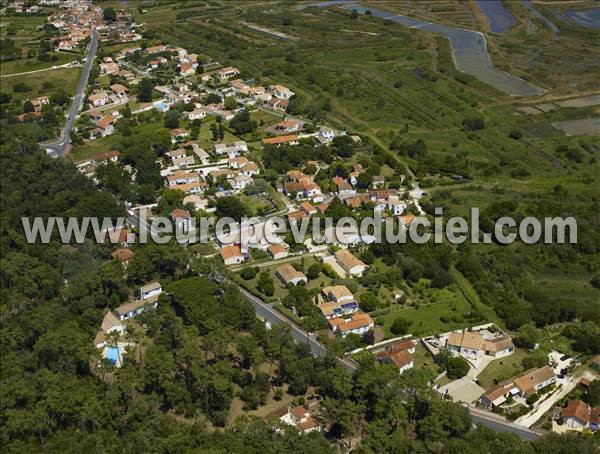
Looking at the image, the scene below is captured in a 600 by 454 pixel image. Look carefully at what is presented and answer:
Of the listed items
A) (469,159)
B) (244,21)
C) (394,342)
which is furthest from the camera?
(244,21)

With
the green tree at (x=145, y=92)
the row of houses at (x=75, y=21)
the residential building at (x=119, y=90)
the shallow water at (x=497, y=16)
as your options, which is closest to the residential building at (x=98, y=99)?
the residential building at (x=119, y=90)

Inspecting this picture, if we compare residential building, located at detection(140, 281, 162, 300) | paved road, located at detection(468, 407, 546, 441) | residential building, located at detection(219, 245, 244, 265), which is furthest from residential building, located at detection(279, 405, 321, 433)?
residential building, located at detection(219, 245, 244, 265)

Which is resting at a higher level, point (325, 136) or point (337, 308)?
point (325, 136)

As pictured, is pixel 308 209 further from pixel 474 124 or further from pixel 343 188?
pixel 474 124

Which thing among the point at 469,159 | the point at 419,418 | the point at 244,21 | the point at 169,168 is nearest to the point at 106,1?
the point at 244,21

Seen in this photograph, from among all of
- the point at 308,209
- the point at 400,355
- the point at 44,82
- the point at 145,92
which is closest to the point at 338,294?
the point at 400,355

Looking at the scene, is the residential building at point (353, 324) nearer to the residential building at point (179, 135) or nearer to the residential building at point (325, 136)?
the residential building at point (325, 136)

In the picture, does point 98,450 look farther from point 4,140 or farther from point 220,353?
point 4,140
